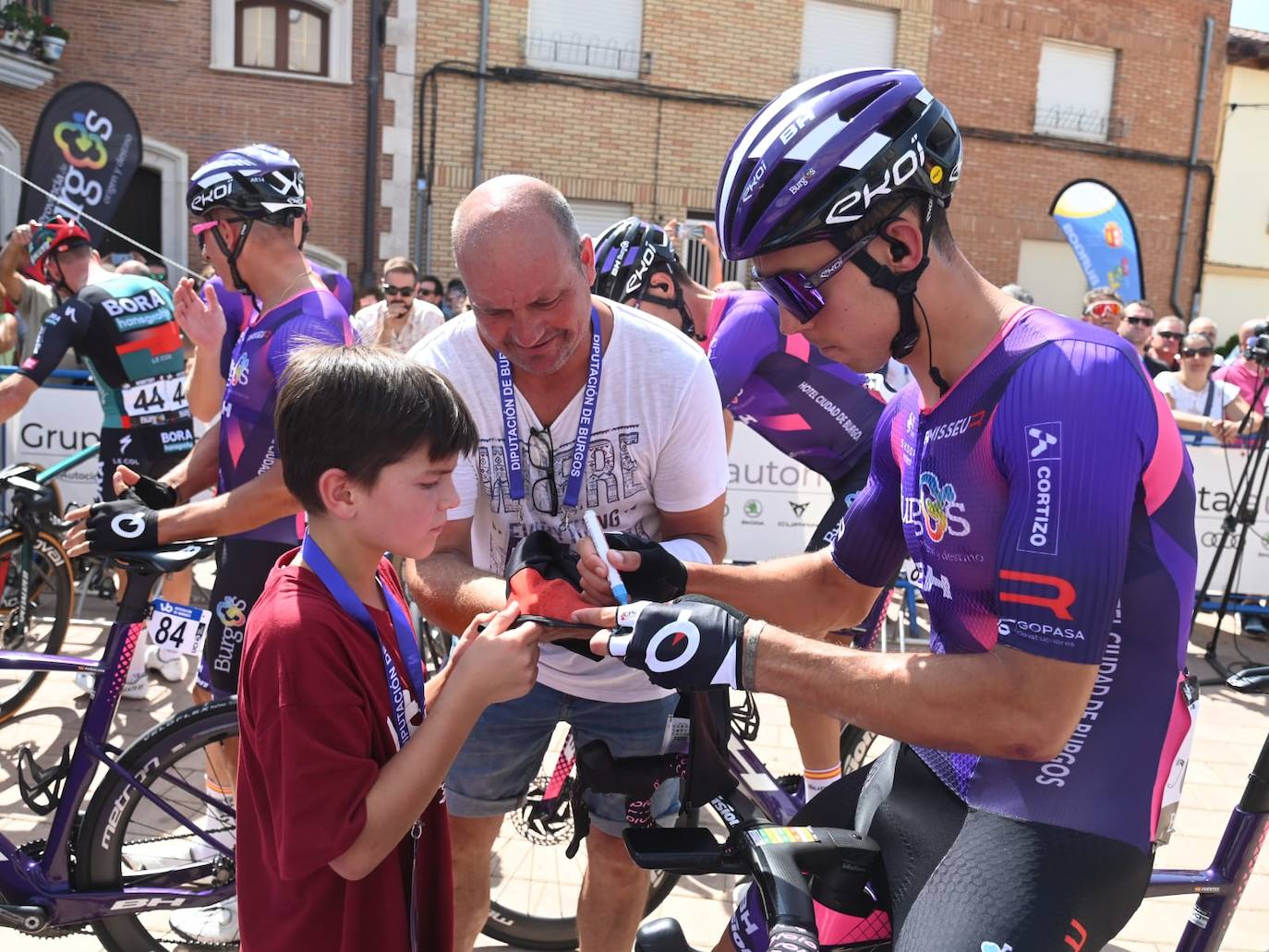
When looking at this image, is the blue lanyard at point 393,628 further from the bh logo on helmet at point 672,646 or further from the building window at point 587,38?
the building window at point 587,38

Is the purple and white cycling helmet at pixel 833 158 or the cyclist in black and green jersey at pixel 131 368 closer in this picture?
the purple and white cycling helmet at pixel 833 158

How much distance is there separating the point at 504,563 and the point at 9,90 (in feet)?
50.8

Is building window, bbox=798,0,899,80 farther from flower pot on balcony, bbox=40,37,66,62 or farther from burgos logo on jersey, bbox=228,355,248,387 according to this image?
burgos logo on jersey, bbox=228,355,248,387

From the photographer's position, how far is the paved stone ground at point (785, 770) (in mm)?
3303

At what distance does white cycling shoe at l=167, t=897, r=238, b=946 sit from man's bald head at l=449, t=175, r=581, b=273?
83.7 inches

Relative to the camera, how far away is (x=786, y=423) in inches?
150

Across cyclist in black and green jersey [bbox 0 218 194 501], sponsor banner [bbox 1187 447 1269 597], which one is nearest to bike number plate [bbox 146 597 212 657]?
cyclist in black and green jersey [bbox 0 218 194 501]

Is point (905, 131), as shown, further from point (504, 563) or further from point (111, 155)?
point (111, 155)

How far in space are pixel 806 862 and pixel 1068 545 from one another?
699mm

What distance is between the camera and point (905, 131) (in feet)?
5.42

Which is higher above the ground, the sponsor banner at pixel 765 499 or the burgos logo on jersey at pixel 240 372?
the burgos logo on jersey at pixel 240 372

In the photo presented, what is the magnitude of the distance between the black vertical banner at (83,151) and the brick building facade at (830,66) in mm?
5114

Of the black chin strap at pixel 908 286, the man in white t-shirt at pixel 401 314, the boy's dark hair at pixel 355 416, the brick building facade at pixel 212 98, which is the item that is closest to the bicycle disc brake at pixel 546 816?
the boy's dark hair at pixel 355 416

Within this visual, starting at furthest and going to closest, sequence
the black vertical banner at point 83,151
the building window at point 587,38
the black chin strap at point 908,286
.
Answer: the building window at point 587,38 < the black vertical banner at point 83,151 < the black chin strap at point 908,286
